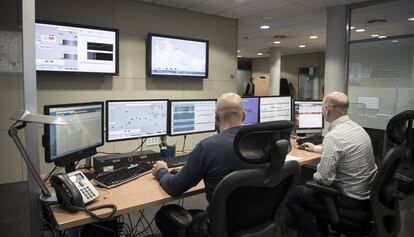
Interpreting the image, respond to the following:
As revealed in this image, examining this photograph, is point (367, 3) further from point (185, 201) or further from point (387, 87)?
point (185, 201)

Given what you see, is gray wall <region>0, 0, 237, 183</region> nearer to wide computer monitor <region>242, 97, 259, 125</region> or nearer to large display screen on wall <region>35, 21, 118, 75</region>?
large display screen on wall <region>35, 21, 118, 75</region>

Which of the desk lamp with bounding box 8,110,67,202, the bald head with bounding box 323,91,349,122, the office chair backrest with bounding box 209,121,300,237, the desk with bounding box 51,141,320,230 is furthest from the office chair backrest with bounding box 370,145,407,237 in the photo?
the desk lamp with bounding box 8,110,67,202

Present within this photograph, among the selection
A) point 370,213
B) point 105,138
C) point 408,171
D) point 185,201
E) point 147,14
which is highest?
point 147,14

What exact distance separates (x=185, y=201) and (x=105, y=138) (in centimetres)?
160

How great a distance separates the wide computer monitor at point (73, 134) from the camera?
5.35ft

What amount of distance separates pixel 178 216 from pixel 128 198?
0.92 ft

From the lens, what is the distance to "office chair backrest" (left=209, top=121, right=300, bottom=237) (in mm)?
1217

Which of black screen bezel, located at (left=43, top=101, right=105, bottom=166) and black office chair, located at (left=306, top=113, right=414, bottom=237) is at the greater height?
black screen bezel, located at (left=43, top=101, right=105, bottom=166)

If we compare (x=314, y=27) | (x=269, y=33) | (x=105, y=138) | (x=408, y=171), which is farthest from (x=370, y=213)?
(x=269, y=33)

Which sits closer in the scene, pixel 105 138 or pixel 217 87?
pixel 105 138

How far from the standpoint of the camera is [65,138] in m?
1.73

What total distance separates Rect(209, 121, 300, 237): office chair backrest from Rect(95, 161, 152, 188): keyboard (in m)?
0.72

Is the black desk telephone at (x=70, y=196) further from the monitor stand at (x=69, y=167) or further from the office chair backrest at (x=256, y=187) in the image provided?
the office chair backrest at (x=256, y=187)

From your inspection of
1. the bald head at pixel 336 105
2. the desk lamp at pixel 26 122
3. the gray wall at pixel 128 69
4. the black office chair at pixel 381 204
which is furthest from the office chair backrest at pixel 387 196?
the gray wall at pixel 128 69
